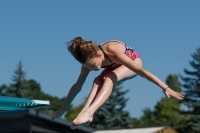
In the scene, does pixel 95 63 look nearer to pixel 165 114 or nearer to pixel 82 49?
pixel 82 49

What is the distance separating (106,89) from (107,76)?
213 mm

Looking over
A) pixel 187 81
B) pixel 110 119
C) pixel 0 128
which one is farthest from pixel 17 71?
pixel 0 128

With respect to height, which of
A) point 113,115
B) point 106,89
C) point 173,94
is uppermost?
point 113,115

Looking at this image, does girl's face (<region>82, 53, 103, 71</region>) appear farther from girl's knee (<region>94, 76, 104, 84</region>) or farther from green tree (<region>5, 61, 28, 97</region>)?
green tree (<region>5, 61, 28, 97</region>)

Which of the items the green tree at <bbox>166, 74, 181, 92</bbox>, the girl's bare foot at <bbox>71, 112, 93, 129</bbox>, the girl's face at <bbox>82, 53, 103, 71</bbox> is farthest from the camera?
the green tree at <bbox>166, 74, 181, 92</bbox>

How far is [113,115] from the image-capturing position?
139ft

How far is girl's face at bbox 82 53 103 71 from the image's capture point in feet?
16.3

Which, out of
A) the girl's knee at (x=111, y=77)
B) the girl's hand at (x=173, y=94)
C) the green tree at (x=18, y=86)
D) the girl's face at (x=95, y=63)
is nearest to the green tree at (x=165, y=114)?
the green tree at (x=18, y=86)

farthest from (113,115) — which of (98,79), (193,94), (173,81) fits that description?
(173,81)

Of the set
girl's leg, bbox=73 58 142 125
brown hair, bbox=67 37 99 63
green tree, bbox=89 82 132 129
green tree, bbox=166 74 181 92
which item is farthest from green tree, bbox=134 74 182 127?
brown hair, bbox=67 37 99 63

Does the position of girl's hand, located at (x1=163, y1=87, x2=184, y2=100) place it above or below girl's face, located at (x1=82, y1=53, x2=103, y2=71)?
below

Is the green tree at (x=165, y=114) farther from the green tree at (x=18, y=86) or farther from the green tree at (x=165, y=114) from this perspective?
the green tree at (x=18, y=86)

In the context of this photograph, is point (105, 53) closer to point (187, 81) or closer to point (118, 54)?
point (118, 54)

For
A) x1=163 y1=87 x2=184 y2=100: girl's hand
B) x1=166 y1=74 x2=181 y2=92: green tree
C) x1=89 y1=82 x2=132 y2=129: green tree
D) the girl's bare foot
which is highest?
x1=166 y1=74 x2=181 y2=92: green tree
